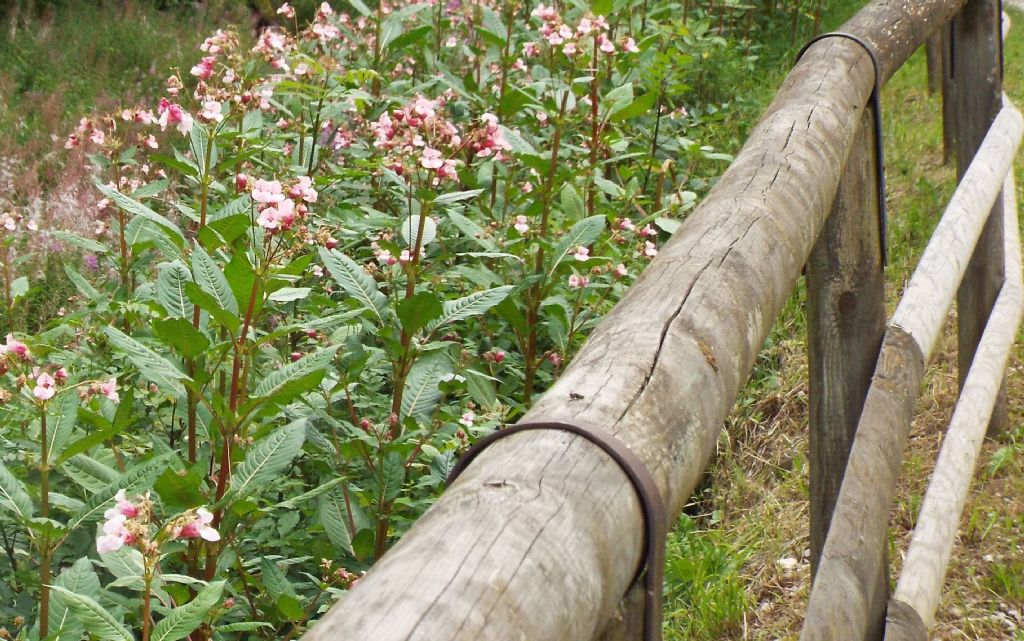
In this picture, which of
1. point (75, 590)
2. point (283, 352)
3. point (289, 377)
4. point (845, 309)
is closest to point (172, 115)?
point (283, 352)

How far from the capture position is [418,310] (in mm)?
2100

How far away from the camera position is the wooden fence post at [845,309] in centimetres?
210

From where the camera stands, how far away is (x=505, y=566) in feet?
2.37

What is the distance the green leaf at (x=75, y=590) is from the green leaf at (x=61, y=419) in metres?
0.22

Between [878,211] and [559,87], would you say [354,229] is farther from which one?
[878,211]

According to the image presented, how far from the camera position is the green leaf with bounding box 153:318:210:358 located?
1.75 m

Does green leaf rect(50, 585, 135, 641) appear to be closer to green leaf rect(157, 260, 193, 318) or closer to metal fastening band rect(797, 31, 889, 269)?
green leaf rect(157, 260, 193, 318)

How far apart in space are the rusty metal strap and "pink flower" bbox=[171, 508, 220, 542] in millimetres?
546

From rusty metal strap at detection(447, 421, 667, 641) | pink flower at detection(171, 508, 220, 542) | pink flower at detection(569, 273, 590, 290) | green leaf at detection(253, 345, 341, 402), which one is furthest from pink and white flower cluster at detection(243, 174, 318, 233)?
pink flower at detection(569, 273, 590, 290)

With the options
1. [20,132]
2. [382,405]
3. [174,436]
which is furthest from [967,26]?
[20,132]

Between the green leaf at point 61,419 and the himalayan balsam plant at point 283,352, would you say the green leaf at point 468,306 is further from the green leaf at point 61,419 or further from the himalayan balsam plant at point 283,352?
the green leaf at point 61,419

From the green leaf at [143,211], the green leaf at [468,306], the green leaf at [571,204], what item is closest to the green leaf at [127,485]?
the green leaf at [143,211]

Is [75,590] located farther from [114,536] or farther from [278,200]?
[278,200]

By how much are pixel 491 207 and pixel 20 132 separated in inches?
127
